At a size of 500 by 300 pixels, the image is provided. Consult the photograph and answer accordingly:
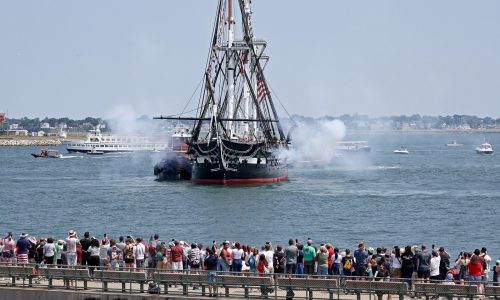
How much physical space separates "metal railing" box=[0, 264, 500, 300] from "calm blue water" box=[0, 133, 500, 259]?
27.6 metres

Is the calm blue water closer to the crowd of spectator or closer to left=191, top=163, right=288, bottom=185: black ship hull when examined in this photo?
left=191, top=163, right=288, bottom=185: black ship hull

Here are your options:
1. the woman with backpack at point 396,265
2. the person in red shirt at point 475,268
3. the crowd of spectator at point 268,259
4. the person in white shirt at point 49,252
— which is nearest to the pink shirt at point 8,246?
the crowd of spectator at point 268,259

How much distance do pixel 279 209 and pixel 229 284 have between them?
5433cm

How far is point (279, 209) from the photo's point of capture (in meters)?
80.4

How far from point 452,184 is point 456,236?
47829 mm

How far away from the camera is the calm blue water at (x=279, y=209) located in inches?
2520

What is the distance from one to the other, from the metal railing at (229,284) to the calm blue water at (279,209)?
27.6 metres

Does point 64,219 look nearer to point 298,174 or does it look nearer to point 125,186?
point 125,186

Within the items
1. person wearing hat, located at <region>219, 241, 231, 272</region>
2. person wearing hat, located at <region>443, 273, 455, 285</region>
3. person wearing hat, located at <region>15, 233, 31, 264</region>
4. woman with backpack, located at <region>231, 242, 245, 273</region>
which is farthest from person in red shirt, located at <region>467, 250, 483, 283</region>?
person wearing hat, located at <region>15, 233, 31, 264</region>

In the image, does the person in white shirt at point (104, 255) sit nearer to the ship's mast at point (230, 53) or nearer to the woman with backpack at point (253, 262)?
the woman with backpack at point (253, 262)

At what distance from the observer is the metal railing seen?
81.1 ft

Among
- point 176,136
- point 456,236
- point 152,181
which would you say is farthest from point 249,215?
point 176,136

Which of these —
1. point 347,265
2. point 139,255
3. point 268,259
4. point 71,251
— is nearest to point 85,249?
point 71,251

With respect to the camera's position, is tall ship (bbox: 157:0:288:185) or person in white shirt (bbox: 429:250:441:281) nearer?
person in white shirt (bbox: 429:250:441:281)
